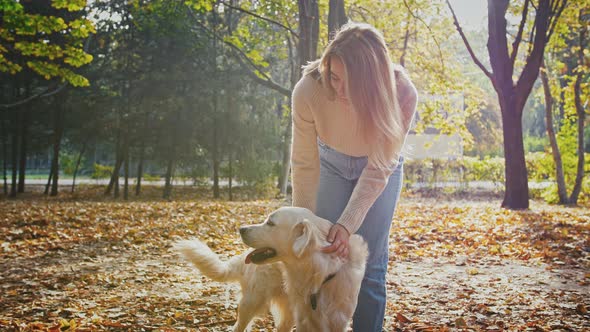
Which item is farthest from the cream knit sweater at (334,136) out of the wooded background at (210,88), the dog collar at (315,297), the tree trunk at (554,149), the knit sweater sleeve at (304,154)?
the tree trunk at (554,149)

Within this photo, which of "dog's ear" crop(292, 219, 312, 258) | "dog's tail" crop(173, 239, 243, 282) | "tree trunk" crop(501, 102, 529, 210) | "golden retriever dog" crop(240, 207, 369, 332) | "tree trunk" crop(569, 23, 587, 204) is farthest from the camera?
"tree trunk" crop(569, 23, 587, 204)

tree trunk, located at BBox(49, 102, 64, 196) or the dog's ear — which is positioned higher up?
tree trunk, located at BBox(49, 102, 64, 196)

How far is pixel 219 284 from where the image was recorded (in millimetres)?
5391

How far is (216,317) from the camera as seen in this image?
14.0 feet

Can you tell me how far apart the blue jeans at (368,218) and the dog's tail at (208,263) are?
1093 millimetres

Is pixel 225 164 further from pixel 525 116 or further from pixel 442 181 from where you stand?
pixel 525 116

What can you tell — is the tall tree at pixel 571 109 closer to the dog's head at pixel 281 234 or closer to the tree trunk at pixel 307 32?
the tree trunk at pixel 307 32

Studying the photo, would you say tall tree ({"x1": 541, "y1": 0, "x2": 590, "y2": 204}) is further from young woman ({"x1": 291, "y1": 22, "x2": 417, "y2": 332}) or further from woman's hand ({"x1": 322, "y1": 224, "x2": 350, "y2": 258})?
woman's hand ({"x1": 322, "y1": 224, "x2": 350, "y2": 258})

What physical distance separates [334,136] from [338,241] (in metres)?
0.64

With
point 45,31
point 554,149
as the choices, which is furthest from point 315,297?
point 554,149

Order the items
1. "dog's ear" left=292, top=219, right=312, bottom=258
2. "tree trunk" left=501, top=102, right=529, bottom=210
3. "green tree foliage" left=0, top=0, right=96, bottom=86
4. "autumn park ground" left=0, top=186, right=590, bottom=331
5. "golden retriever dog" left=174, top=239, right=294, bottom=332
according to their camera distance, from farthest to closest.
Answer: "tree trunk" left=501, top=102, right=529, bottom=210 < "green tree foliage" left=0, top=0, right=96, bottom=86 < "autumn park ground" left=0, top=186, right=590, bottom=331 < "golden retriever dog" left=174, top=239, right=294, bottom=332 < "dog's ear" left=292, top=219, right=312, bottom=258

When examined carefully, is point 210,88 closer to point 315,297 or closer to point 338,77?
point 338,77

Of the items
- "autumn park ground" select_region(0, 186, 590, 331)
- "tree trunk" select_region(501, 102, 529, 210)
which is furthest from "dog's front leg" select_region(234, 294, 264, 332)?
"tree trunk" select_region(501, 102, 529, 210)

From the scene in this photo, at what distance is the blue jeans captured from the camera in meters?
2.85
